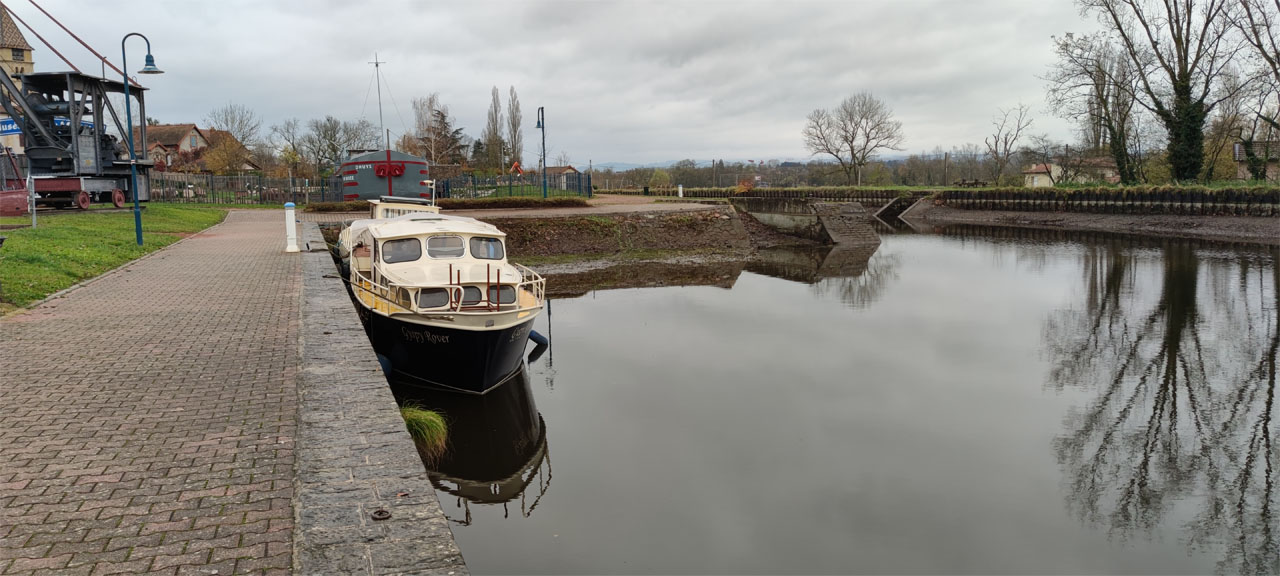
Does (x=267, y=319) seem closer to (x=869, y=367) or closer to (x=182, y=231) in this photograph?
(x=869, y=367)

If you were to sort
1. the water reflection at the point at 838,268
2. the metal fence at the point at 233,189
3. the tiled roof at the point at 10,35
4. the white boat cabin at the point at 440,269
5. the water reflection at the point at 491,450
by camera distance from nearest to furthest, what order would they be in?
the water reflection at the point at 491,450 < the white boat cabin at the point at 440,269 < the water reflection at the point at 838,268 < the metal fence at the point at 233,189 < the tiled roof at the point at 10,35

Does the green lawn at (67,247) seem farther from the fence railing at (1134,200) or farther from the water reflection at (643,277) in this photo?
the fence railing at (1134,200)

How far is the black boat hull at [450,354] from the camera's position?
9.72 metres

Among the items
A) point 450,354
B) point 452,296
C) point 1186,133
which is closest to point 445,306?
point 452,296

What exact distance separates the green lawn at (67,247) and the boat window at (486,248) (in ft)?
19.8

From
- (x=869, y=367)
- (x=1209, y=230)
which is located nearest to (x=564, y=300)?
(x=869, y=367)

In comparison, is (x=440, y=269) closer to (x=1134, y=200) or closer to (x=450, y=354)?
(x=450, y=354)

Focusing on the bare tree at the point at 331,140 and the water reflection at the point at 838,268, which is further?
the bare tree at the point at 331,140

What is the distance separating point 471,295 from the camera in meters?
10.3

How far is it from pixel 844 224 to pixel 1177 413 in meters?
25.0

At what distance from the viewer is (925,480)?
7.05 m

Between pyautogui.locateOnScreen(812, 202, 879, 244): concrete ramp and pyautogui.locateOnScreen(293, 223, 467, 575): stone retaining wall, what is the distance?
28.0 metres

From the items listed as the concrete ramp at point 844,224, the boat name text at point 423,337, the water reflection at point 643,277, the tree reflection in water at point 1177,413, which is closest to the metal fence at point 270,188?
the concrete ramp at point 844,224

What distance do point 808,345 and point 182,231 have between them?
2019cm
